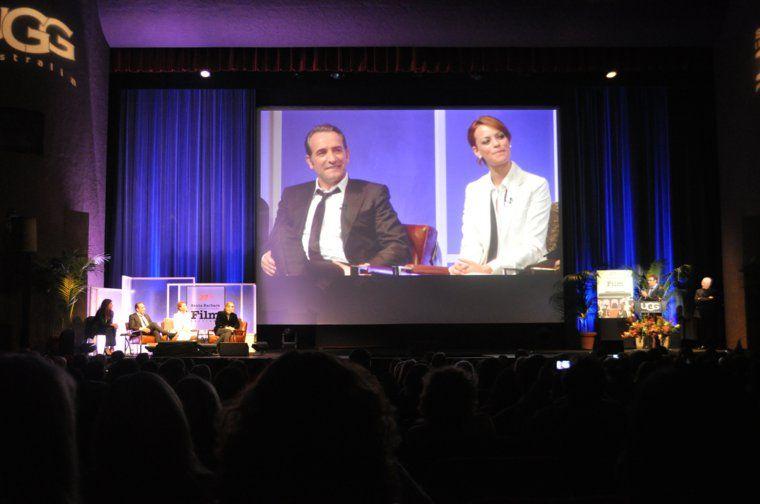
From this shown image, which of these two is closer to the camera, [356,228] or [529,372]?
[529,372]

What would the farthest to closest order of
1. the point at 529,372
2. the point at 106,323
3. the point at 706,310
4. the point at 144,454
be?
the point at 706,310, the point at 106,323, the point at 529,372, the point at 144,454

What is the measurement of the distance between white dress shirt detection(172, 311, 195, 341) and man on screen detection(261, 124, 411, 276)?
5.85 feet

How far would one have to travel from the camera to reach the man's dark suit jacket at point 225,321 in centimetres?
1164

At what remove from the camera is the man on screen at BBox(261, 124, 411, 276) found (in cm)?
1276

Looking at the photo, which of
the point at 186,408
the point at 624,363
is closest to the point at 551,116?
the point at 624,363

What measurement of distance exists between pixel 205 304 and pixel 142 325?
1.12 m

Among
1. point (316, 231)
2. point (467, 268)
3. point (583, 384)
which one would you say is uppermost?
point (316, 231)

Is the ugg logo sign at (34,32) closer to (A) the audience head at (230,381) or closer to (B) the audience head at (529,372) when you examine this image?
(A) the audience head at (230,381)

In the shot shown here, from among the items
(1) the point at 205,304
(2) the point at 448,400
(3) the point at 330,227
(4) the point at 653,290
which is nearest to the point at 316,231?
(3) the point at 330,227

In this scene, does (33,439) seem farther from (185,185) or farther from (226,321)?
(185,185)

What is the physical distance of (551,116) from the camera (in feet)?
43.6

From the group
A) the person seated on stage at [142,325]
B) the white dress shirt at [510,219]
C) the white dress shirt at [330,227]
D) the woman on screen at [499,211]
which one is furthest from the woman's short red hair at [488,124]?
the person seated on stage at [142,325]

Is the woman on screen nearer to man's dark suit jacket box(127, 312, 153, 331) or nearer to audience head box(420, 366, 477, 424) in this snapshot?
man's dark suit jacket box(127, 312, 153, 331)

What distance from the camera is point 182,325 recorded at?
39.0 feet
